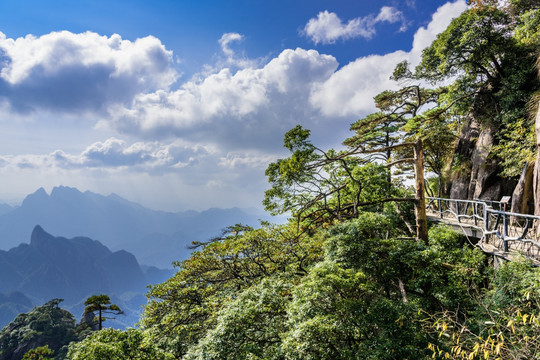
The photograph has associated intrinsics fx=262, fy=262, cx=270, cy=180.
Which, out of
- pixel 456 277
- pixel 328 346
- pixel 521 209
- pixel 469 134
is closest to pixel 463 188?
pixel 469 134

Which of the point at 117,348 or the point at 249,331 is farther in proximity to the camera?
the point at 249,331

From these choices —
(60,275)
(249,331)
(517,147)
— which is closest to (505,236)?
(517,147)

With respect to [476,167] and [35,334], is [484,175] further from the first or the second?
[35,334]

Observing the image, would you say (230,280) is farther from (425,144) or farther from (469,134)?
(469,134)

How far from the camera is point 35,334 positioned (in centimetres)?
3712

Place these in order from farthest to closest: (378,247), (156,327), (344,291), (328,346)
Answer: (156,327) < (378,247) < (344,291) < (328,346)

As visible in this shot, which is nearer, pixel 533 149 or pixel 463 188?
pixel 533 149

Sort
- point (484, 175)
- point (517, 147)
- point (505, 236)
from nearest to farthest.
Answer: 1. point (505, 236)
2. point (517, 147)
3. point (484, 175)

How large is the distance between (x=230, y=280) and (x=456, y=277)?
28.2 feet

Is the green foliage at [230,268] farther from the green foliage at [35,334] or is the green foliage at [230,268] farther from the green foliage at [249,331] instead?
the green foliage at [35,334]

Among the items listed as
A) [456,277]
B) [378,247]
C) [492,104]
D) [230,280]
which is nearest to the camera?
[456,277]

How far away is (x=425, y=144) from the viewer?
53.1ft

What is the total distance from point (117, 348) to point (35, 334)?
47.5 metres

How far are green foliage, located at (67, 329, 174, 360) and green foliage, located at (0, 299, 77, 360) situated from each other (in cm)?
4259
